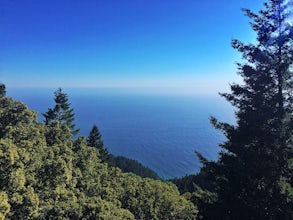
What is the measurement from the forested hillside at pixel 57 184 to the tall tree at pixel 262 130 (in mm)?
5172

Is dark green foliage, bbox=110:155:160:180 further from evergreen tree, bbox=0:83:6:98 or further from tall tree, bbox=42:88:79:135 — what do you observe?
evergreen tree, bbox=0:83:6:98

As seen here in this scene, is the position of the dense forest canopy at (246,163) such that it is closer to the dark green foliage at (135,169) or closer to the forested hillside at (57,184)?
the forested hillside at (57,184)

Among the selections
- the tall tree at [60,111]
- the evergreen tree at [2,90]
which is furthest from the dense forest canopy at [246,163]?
the tall tree at [60,111]

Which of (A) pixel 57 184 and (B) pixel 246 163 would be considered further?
(A) pixel 57 184

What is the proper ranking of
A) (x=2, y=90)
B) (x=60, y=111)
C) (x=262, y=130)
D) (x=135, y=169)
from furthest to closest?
(x=135, y=169) → (x=60, y=111) → (x=2, y=90) → (x=262, y=130)

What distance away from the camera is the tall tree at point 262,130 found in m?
10.1

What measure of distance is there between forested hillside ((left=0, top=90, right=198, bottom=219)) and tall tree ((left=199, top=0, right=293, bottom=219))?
5.17m

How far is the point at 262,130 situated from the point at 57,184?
8691 millimetres

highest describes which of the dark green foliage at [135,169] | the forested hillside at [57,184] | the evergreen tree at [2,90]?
the evergreen tree at [2,90]

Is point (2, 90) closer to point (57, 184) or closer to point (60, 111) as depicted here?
point (60, 111)

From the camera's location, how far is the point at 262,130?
34.3ft

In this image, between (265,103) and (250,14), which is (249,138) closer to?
(265,103)

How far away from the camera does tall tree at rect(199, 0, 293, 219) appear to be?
10.1m

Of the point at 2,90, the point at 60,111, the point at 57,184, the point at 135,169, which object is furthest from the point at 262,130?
the point at 135,169
